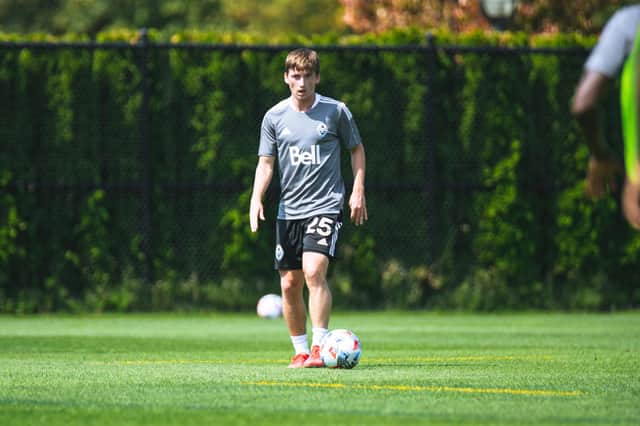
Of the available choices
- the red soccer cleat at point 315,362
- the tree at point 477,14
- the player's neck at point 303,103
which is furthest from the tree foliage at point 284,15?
the red soccer cleat at point 315,362

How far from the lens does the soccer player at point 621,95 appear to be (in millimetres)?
5715

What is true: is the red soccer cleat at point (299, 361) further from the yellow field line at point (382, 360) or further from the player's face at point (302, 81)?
the player's face at point (302, 81)

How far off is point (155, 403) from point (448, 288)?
1192 centimetres

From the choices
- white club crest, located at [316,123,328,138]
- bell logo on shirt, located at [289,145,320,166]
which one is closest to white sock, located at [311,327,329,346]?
bell logo on shirt, located at [289,145,320,166]

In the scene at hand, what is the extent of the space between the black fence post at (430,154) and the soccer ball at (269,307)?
2.41 m

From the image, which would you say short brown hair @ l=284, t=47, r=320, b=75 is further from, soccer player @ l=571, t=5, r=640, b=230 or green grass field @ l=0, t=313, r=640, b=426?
soccer player @ l=571, t=5, r=640, b=230

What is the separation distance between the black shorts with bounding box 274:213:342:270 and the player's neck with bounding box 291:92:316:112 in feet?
2.58

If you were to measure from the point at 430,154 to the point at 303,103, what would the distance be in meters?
8.99

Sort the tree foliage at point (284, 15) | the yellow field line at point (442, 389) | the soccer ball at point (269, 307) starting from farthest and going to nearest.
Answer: the tree foliage at point (284, 15) < the soccer ball at point (269, 307) < the yellow field line at point (442, 389)

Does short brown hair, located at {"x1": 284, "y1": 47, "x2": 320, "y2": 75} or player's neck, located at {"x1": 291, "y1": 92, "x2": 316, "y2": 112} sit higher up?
short brown hair, located at {"x1": 284, "y1": 47, "x2": 320, "y2": 75}

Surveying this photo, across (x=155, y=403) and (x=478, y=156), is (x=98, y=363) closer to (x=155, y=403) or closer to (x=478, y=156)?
(x=155, y=403)

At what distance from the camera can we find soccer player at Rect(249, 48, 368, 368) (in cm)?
949

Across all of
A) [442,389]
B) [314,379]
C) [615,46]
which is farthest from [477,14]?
[615,46]

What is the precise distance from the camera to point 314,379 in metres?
8.23
